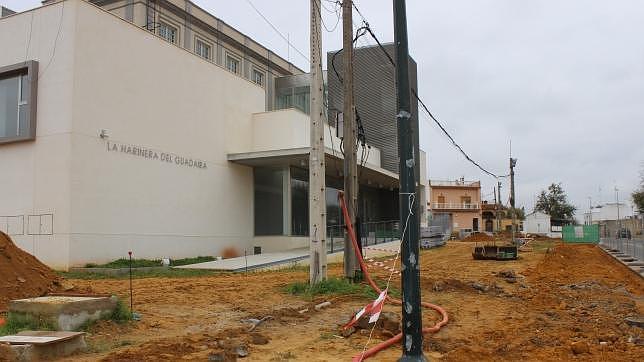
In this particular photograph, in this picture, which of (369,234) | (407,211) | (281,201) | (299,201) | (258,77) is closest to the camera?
(407,211)

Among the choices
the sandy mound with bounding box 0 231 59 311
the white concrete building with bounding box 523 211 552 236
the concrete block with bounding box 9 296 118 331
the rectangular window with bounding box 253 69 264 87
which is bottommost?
the concrete block with bounding box 9 296 118 331

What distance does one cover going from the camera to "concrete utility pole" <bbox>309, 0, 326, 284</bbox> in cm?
1272

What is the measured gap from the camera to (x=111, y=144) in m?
21.7

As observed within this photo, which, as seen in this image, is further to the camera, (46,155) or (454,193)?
(454,193)

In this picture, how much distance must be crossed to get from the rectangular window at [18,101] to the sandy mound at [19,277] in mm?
11475

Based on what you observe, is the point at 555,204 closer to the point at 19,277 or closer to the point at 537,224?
the point at 537,224

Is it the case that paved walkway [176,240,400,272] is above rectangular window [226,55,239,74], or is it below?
below

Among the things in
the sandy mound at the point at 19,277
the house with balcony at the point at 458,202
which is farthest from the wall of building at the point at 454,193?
the sandy mound at the point at 19,277

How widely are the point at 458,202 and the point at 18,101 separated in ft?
262

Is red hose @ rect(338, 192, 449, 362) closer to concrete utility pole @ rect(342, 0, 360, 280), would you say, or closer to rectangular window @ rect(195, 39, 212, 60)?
concrete utility pole @ rect(342, 0, 360, 280)

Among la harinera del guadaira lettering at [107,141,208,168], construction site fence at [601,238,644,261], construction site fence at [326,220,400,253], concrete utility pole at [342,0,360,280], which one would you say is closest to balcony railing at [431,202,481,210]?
construction site fence at [601,238,644,261]

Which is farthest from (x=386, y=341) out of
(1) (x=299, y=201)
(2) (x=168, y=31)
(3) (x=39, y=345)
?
(2) (x=168, y=31)

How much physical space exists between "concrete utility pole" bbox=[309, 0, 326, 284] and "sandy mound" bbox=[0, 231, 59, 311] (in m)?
5.31

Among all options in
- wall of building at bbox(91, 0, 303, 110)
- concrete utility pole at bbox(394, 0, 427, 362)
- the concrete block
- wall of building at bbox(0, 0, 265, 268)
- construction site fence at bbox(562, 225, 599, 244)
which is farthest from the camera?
construction site fence at bbox(562, 225, 599, 244)
